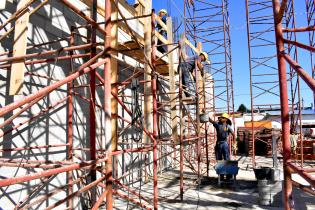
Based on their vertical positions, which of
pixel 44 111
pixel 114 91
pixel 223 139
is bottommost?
pixel 223 139

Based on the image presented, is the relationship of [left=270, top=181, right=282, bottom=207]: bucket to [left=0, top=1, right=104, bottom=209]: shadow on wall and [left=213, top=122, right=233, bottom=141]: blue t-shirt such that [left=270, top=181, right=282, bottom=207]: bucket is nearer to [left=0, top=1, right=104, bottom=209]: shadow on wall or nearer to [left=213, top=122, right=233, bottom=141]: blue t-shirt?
[left=213, top=122, right=233, bottom=141]: blue t-shirt

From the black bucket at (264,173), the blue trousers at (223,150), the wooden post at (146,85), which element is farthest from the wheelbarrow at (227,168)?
the wooden post at (146,85)

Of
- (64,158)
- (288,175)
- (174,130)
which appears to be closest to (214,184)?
(174,130)

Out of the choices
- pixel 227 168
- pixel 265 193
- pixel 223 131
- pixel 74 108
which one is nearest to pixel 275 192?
pixel 265 193

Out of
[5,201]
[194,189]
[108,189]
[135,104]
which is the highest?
[135,104]

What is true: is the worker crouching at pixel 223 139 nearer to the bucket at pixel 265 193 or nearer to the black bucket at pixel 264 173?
the black bucket at pixel 264 173

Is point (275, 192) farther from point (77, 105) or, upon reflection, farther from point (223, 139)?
point (77, 105)

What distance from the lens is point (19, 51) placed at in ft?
12.1

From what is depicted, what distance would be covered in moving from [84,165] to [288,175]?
88.0 inches

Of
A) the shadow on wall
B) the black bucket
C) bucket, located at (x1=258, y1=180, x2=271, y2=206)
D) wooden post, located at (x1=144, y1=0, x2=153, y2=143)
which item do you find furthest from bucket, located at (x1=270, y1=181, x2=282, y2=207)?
the shadow on wall

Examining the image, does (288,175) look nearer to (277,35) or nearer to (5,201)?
(277,35)

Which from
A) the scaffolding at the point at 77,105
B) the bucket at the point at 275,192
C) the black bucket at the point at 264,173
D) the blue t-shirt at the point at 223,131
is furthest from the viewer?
the blue t-shirt at the point at 223,131

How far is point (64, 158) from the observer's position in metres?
5.84

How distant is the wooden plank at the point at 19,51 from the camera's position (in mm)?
3430
